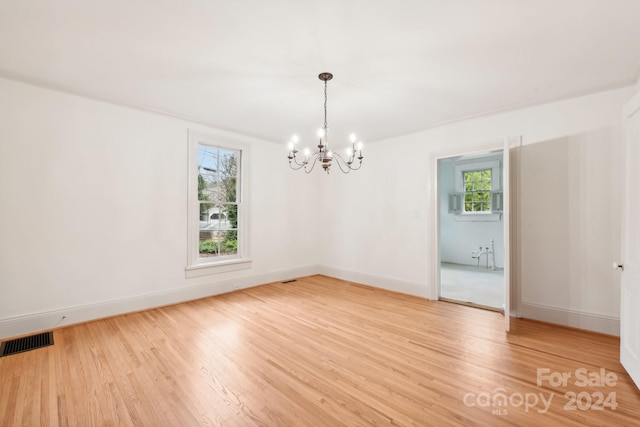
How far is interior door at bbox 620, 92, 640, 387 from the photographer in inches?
85.6

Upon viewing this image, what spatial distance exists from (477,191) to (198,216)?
6.50 meters

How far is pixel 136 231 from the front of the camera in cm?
380

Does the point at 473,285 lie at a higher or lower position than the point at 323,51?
lower

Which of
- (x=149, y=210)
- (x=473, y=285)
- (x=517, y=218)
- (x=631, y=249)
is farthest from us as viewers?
(x=473, y=285)

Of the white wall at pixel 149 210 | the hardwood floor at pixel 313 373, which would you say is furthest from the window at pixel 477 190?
the hardwood floor at pixel 313 373

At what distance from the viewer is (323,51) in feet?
8.07

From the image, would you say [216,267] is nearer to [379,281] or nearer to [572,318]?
[379,281]

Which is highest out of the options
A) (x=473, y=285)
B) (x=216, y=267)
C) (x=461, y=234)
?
(x=461, y=234)

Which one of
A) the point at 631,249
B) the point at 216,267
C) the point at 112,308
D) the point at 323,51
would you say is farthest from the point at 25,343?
the point at 631,249

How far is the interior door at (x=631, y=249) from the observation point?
2.17m

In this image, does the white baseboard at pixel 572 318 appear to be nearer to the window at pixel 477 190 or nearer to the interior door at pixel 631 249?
the interior door at pixel 631 249

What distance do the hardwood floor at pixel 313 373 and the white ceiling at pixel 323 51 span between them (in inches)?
107

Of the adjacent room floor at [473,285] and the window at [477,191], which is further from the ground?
the window at [477,191]

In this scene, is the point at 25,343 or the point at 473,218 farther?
the point at 473,218
